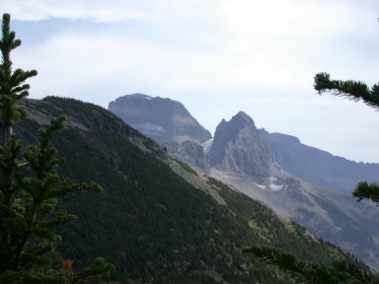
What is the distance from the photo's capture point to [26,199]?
1594 centimetres

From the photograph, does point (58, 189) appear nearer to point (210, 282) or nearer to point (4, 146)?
point (4, 146)

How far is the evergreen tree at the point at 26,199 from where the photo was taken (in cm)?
1445

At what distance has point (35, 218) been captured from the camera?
14836 millimetres

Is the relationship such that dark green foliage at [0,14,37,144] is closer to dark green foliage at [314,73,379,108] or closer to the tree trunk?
the tree trunk

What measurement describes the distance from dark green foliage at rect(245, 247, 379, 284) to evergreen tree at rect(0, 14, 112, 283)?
22.2ft

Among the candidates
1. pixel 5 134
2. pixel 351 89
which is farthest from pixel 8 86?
pixel 351 89

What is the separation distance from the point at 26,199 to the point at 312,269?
946cm

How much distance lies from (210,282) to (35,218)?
18597 cm

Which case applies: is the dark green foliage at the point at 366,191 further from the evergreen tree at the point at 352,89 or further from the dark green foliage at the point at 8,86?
the dark green foliage at the point at 8,86

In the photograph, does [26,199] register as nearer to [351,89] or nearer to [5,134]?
[5,134]

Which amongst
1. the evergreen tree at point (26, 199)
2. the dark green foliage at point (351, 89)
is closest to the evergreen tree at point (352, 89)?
the dark green foliage at point (351, 89)

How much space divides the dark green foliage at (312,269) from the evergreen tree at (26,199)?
22.2 feet

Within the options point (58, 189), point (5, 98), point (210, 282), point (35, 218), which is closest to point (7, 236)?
point (35, 218)

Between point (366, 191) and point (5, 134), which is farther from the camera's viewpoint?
point (5, 134)
